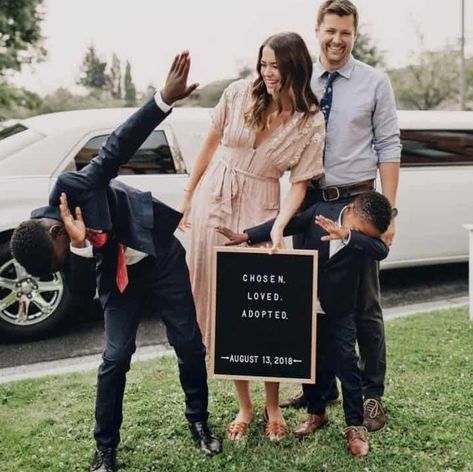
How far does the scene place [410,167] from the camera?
265 inches

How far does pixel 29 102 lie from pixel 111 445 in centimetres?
2305

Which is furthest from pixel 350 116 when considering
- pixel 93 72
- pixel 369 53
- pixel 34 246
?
pixel 93 72

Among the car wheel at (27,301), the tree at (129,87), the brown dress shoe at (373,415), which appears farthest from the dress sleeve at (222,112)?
the tree at (129,87)

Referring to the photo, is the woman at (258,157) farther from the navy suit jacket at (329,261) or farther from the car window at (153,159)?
the car window at (153,159)

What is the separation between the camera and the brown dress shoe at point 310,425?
3.50 m

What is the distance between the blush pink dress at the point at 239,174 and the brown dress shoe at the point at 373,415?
885 millimetres

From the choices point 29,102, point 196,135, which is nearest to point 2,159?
point 196,135

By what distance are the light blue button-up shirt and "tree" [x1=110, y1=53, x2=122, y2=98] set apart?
46.8 metres

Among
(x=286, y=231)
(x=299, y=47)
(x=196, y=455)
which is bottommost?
(x=196, y=455)

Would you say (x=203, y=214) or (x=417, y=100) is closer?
(x=203, y=214)

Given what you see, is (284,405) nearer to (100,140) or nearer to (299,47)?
(299,47)

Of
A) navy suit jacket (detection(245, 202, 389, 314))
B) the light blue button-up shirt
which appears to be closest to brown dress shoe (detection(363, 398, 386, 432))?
navy suit jacket (detection(245, 202, 389, 314))

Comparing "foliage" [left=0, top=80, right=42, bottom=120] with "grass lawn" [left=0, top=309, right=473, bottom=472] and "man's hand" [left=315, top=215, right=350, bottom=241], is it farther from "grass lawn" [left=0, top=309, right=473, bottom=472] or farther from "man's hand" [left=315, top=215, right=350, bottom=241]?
"man's hand" [left=315, top=215, right=350, bottom=241]

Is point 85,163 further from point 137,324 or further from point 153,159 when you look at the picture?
point 137,324
